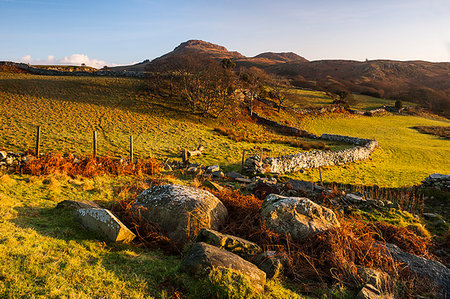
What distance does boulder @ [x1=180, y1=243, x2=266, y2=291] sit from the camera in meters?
4.36

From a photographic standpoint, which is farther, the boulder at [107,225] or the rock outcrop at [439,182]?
the rock outcrop at [439,182]

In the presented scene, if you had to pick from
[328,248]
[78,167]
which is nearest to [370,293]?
[328,248]

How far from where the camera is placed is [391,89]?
326 feet

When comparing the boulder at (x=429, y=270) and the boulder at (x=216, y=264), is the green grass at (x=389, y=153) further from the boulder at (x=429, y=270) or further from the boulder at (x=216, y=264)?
the boulder at (x=216, y=264)

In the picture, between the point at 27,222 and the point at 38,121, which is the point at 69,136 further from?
the point at 27,222

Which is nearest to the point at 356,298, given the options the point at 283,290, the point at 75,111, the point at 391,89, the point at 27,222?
the point at 283,290

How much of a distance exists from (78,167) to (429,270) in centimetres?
1311

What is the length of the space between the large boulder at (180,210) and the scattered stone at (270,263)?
159cm

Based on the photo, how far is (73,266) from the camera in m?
4.43

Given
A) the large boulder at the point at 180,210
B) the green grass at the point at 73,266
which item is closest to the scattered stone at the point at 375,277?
the green grass at the point at 73,266

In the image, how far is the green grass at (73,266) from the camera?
3.87 meters

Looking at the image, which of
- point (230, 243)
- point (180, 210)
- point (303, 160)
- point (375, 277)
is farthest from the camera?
point (303, 160)

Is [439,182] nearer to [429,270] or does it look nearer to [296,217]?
[429,270]

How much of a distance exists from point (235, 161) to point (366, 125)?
3716cm
